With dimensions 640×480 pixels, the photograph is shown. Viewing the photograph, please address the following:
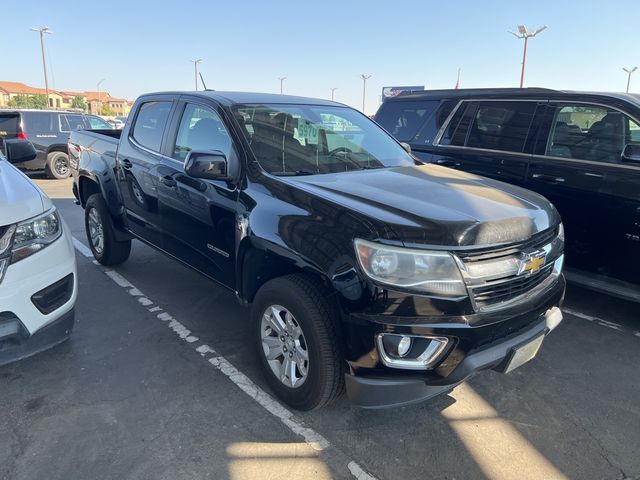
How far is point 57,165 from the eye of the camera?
484 inches

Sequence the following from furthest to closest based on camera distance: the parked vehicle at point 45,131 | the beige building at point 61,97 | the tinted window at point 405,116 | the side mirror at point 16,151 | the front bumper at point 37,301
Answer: the beige building at point 61,97 < the parked vehicle at point 45,131 < the tinted window at point 405,116 < the side mirror at point 16,151 < the front bumper at point 37,301

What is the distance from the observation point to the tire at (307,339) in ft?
8.02

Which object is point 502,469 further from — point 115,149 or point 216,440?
point 115,149

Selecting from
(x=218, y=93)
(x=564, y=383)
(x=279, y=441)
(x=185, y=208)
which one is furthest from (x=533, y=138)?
(x=279, y=441)

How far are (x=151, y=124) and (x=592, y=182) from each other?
3806 mm

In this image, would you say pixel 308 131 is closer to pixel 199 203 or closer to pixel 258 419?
pixel 199 203

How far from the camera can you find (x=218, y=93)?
3.73m

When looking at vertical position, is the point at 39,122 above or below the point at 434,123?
below

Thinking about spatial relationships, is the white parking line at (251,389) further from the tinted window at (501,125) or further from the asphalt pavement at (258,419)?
the tinted window at (501,125)

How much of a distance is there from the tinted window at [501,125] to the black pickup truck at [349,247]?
1410 mm

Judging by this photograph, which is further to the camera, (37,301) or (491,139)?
(491,139)

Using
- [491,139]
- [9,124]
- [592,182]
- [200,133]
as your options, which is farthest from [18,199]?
[9,124]

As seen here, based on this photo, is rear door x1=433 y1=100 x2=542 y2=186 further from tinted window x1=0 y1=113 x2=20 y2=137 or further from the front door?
tinted window x1=0 y1=113 x2=20 y2=137

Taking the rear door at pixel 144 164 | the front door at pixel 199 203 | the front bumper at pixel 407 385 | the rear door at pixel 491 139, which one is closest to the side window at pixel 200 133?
the front door at pixel 199 203
